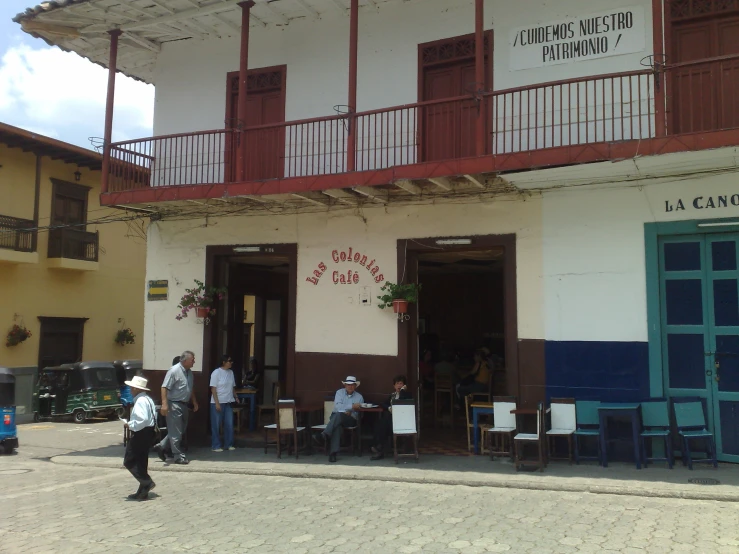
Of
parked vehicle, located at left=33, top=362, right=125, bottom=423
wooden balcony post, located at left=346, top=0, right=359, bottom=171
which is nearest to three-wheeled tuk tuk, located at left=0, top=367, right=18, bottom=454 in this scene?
parked vehicle, located at left=33, top=362, right=125, bottom=423

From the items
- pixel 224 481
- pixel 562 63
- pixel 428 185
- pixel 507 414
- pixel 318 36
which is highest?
pixel 318 36

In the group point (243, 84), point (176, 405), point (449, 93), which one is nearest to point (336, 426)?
point (176, 405)

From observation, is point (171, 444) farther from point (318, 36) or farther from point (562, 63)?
point (562, 63)

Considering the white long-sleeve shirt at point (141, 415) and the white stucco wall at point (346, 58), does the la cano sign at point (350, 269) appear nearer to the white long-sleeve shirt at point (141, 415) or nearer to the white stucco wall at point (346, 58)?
the white stucco wall at point (346, 58)

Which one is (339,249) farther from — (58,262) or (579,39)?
(58,262)

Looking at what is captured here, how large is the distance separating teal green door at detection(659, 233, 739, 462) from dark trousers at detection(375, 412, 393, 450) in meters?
3.92

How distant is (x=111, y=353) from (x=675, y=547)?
65.3 ft

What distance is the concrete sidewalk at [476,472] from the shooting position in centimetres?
757

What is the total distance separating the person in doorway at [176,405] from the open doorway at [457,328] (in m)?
3.45

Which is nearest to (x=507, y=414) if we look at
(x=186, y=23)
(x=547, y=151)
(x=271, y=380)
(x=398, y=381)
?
(x=398, y=381)

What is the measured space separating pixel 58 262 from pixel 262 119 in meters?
10.4

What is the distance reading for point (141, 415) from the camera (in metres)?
7.82

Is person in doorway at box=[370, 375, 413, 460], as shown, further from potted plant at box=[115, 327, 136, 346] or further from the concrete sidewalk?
potted plant at box=[115, 327, 136, 346]

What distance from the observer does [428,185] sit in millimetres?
10180
